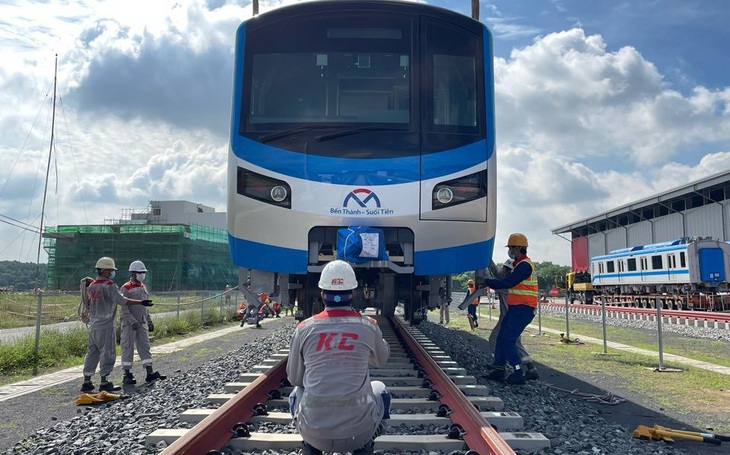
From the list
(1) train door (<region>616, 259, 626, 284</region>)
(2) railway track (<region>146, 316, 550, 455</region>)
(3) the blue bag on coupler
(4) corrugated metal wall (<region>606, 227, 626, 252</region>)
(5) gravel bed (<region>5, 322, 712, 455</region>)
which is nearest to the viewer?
(2) railway track (<region>146, 316, 550, 455</region>)

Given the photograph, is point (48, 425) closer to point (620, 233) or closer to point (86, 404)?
point (86, 404)

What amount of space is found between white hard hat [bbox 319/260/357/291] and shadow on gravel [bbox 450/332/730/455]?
2967 mm

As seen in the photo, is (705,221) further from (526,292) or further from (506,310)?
(526,292)

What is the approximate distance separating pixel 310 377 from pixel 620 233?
5227cm

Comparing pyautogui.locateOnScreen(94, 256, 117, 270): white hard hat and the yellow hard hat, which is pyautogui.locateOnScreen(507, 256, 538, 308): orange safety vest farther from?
pyautogui.locateOnScreen(94, 256, 117, 270): white hard hat

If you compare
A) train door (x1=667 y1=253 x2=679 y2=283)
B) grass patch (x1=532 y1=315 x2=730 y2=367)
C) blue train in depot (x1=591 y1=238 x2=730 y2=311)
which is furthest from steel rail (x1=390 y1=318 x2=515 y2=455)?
train door (x1=667 y1=253 x2=679 y2=283)

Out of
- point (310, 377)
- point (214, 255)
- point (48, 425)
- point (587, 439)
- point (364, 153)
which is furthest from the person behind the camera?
point (214, 255)

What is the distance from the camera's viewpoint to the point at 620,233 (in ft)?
167

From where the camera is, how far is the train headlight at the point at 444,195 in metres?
6.46

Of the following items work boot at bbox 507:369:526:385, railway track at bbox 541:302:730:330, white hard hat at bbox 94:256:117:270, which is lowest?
work boot at bbox 507:369:526:385

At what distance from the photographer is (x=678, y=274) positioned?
28797 millimetres

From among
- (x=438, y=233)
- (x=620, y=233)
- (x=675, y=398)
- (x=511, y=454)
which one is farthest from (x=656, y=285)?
A: (x=511, y=454)

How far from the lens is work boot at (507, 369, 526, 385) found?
7363mm

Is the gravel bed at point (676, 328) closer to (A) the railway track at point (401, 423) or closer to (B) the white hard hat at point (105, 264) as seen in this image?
(A) the railway track at point (401, 423)
